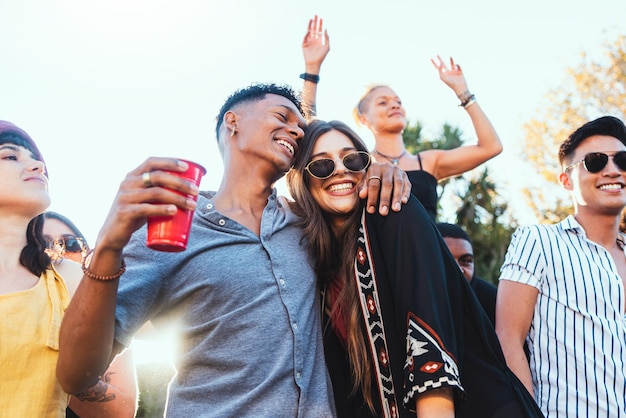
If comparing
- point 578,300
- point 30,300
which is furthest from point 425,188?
point 30,300

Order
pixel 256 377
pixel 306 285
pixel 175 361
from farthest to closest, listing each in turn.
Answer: pixel 306 285 → pixel 175 361 → pixel 256 377

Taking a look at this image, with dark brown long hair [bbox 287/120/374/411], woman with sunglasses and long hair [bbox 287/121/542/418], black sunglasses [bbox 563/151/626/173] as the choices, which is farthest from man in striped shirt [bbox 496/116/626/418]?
dark brown long hair [bbox 287/120/374/411]

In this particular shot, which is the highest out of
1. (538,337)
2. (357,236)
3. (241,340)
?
(357,236)

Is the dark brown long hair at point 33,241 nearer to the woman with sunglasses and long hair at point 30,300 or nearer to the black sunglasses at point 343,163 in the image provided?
the woman with sunglasses and long hair at point 30,300

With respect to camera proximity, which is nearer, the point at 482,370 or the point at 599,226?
the point at 482,370

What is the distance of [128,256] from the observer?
9.24 feet

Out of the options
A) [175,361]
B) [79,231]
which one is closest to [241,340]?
[175,361]

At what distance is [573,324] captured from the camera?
3.67 meters

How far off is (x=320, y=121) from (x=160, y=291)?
1.43 meters

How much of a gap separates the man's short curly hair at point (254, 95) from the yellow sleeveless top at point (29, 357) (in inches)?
69.1

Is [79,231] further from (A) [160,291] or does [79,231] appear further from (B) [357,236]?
(B) [357,236]

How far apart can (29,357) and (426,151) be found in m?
3.83

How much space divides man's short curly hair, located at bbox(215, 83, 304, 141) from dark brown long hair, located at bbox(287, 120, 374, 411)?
48 centimetres

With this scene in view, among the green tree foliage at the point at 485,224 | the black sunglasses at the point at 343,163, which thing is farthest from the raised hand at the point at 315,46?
the green tree foliage at the point at 485,224
